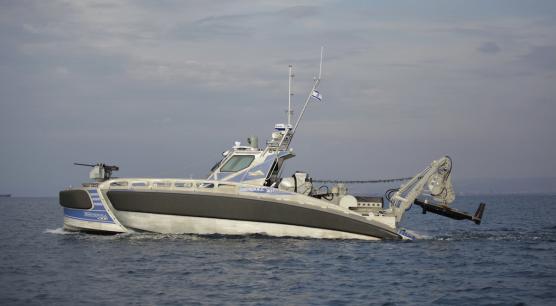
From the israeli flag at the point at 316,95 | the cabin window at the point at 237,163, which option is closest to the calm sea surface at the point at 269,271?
the cabin window at the point at 237,163

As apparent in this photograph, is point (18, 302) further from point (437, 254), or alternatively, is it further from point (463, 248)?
point (463, 248)

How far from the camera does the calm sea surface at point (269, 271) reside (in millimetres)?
15836

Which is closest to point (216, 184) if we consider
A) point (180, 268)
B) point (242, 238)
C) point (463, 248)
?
point (242, 238)

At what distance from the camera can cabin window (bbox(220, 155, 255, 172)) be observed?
25.3m

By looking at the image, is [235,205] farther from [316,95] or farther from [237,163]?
[316,95]

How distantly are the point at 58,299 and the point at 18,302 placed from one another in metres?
0.83

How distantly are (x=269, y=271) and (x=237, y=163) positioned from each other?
733cm

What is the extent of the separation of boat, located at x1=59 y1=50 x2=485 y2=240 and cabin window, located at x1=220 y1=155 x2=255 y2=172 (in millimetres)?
36

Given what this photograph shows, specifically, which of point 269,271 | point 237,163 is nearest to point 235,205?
point 237,163

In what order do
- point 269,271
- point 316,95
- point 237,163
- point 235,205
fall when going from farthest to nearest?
point 316,95
point 237,163
point 235,205
point 269,271

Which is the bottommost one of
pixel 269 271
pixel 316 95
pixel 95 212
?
pixel 269 271

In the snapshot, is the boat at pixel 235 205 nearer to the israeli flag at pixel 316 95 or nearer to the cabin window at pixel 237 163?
the cabin window at pixel 237 163

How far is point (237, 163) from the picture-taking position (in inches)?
1003

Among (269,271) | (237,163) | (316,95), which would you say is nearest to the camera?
(269,271)
